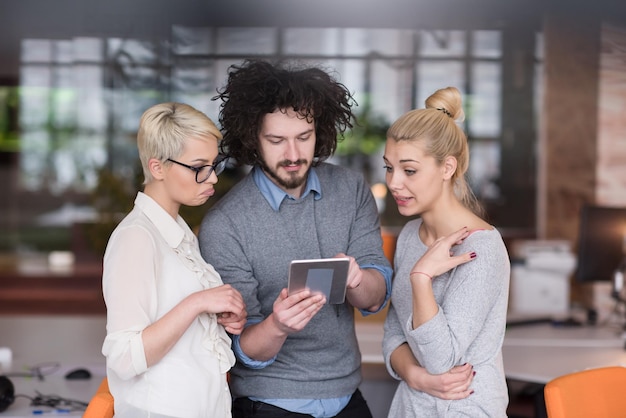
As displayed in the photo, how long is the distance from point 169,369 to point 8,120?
1198 centimetres

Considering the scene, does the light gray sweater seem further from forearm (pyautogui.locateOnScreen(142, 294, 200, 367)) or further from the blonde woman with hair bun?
forearm (pyautogui.locateOnScreen(142, 294, 200, 367))

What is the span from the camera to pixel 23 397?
3.04m

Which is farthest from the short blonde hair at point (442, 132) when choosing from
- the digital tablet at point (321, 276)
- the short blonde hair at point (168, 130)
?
the short blonde hair at point (168, 130)

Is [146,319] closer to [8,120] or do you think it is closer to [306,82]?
[306,82]

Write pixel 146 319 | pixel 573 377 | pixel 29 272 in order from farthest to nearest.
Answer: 1. pixel 29 272
2. pixel 573 377
3. pixel 146 319

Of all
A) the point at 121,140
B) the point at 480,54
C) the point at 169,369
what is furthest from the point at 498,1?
the point at 169,369

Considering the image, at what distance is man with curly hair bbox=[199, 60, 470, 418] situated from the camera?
250 cm

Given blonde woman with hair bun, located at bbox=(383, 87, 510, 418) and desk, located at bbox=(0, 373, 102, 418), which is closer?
blonde woman with hair bun, located at bbox=(383, 87, 510, 418)

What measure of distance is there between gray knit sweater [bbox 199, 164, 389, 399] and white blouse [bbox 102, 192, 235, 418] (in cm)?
20

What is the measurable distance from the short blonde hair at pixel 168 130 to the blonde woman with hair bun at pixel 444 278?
57cm

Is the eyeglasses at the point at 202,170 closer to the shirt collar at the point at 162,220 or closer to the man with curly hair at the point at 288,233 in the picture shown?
the shirt collar at the point at 162,220

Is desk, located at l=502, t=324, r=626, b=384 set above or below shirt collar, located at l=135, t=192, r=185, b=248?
below

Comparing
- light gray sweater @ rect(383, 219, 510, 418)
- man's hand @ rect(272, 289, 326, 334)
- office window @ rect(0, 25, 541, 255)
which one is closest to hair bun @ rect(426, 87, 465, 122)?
light gray sweater @ rect(383, 219, 510, 418)

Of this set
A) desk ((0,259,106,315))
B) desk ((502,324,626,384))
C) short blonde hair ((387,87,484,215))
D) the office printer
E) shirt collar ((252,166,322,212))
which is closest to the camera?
short blonde hair ((387,87,484,215))
